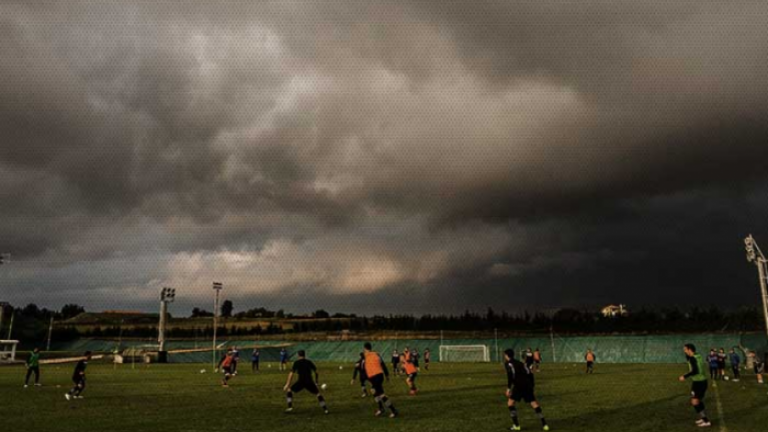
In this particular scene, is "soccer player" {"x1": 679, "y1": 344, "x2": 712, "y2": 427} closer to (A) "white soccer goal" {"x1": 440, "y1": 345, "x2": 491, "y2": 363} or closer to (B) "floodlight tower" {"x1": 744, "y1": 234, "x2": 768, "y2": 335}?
(B) "floodlight tower" {"x1": 744, "y1": 234, "x2": 768, "y2": 335}

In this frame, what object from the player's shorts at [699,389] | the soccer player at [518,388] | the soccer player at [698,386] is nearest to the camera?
the soccer player at [518,388]

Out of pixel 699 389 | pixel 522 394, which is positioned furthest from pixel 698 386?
pixel 522 394

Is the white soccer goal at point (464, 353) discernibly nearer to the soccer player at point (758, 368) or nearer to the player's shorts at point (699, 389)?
the soccer player at point (758, 368)

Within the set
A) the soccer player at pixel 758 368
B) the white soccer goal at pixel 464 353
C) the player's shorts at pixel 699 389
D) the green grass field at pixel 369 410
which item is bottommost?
the white soccer goal at pixel 464 353

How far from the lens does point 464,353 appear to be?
7631 cm

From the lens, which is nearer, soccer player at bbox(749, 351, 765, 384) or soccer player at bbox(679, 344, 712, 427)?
soccer player at bbox(679, 344, 712, 427)

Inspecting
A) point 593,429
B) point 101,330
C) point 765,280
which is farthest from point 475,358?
point 101,330

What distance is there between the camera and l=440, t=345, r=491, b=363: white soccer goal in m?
72.7

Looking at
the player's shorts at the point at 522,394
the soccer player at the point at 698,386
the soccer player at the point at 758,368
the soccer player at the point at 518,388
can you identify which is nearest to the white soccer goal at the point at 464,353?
the soccer player at the point at 758,368

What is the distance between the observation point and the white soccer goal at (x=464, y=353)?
2862 inches

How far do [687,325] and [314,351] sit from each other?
83265 mm

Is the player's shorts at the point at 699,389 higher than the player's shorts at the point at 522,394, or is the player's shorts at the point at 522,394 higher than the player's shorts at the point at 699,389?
the player's shorts at the point at 522,394

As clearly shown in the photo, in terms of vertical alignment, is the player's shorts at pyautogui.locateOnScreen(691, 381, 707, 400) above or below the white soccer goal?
above

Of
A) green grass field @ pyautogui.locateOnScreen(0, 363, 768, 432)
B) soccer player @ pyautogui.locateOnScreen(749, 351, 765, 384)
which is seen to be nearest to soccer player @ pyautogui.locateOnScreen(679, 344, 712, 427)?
green grass field @ pyautogui.locateOnScreen(0, 363, 768, 432)
